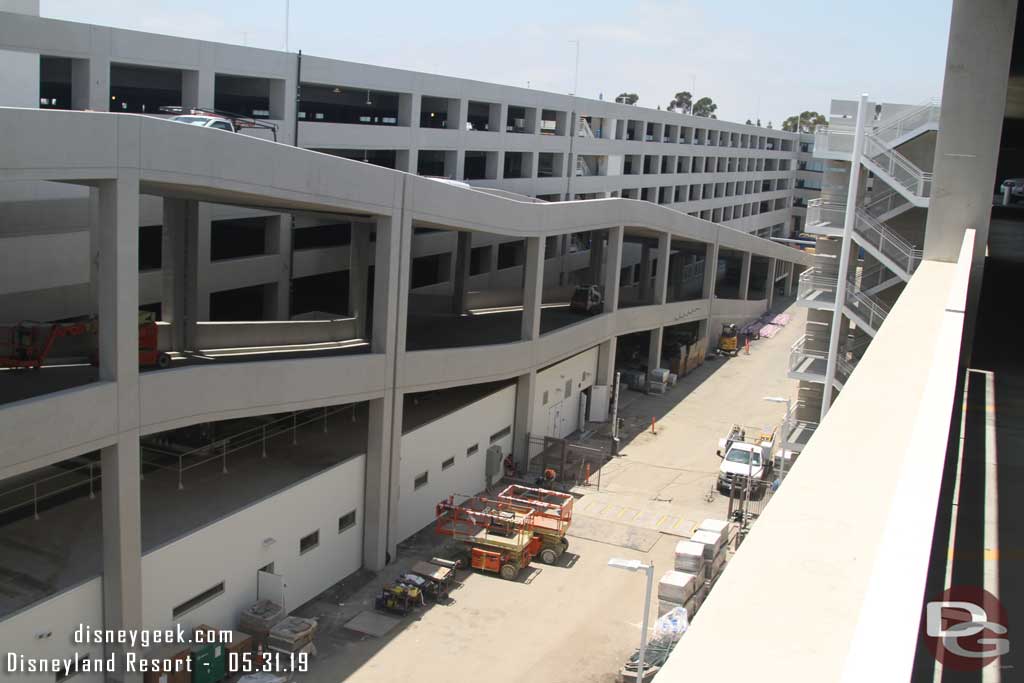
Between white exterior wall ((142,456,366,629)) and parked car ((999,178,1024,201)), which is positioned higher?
parked car ((999,178,1024,201))

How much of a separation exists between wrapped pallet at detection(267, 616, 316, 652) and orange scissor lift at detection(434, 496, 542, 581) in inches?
233

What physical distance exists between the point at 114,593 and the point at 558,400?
22.0 metres

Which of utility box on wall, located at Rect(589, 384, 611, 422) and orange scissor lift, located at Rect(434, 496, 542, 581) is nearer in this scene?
orange scissor lift, located at Rect(434, 496, 542, 581)

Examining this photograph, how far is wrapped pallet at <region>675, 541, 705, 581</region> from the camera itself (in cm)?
2542

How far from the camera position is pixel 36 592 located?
1817 cm

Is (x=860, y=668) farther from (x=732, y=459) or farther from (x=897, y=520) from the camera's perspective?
(x=732, y=459)

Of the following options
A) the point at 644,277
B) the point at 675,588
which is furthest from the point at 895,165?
the point at 644,277

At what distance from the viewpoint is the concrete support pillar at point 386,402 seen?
2539cm

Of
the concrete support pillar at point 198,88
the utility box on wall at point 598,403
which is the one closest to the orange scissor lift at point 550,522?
the utility box on wall at point 598,403

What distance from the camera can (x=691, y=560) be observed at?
25.4 meters

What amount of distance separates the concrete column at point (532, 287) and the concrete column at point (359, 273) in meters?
6.10

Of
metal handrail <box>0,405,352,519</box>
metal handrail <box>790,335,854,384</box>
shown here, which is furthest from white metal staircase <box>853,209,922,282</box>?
metal handrail <box>0,405,352,519</box>

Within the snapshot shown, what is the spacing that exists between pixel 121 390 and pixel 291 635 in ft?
22.1

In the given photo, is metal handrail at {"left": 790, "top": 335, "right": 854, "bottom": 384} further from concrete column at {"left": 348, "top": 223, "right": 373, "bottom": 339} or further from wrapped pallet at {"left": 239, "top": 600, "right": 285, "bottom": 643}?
wrapped pallet at {"left": 239, "top": 600, "right": 285, "bottom": 643}
